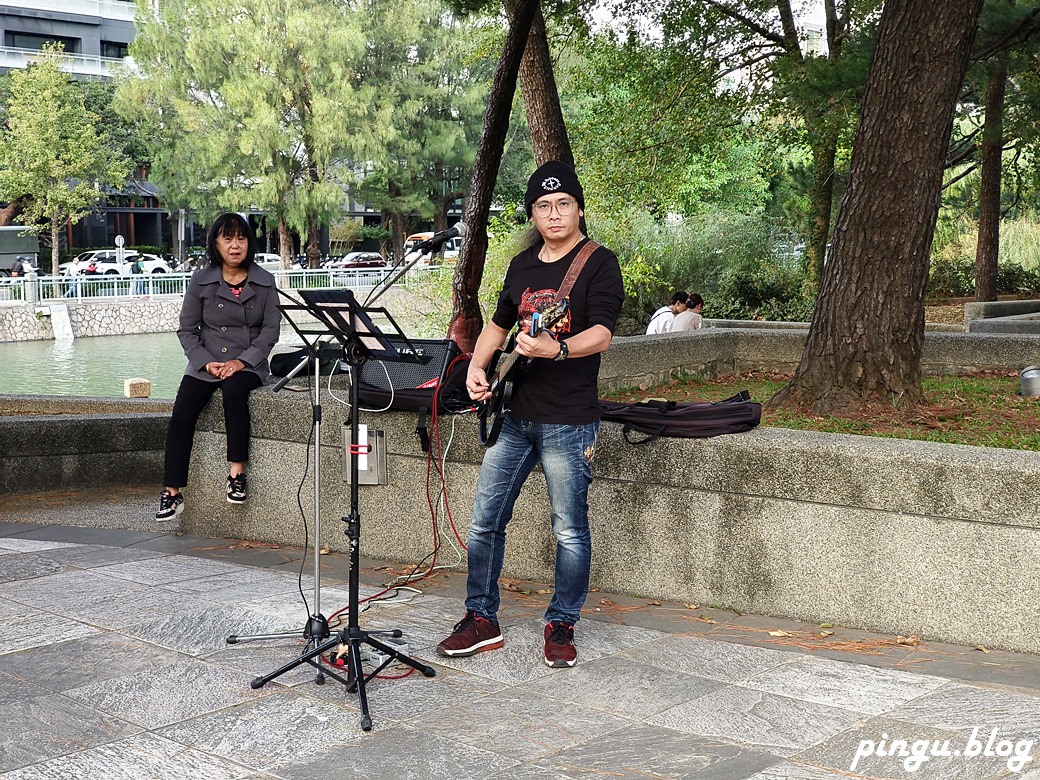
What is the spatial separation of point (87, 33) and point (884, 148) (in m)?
66.4

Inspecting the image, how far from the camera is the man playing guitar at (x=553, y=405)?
488 centimetres

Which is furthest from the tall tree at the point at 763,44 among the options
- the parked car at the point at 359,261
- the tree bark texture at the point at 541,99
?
the parked car at the point at 359,261

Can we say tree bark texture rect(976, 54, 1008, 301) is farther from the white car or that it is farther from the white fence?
the white car

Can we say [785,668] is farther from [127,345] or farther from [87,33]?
[87,33]

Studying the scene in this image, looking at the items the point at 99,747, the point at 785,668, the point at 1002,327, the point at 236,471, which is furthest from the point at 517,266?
the point at 1002,327

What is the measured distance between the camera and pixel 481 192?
42.7 ft

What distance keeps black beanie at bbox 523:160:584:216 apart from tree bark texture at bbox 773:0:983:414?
3526 millimetres

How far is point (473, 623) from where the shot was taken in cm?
517

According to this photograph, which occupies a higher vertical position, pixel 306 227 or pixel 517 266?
pixel 306 227

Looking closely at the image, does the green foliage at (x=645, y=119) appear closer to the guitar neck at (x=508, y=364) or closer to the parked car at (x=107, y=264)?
the guitar neck at (x=508, y=364)

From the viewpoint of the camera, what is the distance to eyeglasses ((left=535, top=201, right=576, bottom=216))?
491 cm

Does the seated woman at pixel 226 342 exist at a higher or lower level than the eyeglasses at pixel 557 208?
lower

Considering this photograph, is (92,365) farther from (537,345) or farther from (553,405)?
(537,345)

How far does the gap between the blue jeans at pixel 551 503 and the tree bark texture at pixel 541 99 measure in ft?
29.2
